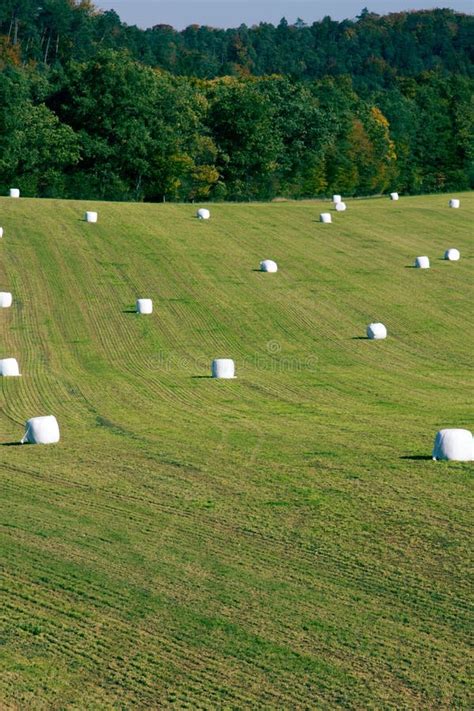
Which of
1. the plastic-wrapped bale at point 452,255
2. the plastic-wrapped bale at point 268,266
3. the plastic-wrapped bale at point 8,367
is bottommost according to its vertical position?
the plastic-wrapped bale at point 8,367

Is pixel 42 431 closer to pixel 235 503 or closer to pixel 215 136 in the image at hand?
pixel 235 503

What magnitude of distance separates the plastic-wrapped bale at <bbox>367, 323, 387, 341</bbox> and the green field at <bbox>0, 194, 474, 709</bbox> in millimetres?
755

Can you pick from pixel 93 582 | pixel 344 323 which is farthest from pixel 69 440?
pixel 344 323

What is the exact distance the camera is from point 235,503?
20984mm

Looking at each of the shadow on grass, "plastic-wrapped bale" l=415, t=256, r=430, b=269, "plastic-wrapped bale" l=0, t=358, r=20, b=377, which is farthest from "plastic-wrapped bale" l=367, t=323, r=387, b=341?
the shadow on grass

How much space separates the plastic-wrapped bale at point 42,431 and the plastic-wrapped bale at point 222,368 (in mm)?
10831

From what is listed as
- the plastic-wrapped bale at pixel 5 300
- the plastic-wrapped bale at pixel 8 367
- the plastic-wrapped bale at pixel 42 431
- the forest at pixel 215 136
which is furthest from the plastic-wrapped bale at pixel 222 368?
the forest at pixel 215 136

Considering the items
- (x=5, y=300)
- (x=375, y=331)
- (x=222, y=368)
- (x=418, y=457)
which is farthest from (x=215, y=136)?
(x=418, y=457)

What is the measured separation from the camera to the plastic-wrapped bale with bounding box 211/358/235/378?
37.5 metres

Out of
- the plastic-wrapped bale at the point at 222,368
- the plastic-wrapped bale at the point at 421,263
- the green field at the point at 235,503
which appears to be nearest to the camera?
the green field at the point at 235,503

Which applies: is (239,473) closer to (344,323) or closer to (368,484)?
(368,484)

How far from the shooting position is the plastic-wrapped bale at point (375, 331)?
4519 cm

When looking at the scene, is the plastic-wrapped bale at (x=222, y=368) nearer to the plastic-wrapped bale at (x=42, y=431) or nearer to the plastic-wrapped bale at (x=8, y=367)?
the plastic-wrapped bale at (x=8, y=367)

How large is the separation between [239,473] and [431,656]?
944 cm
